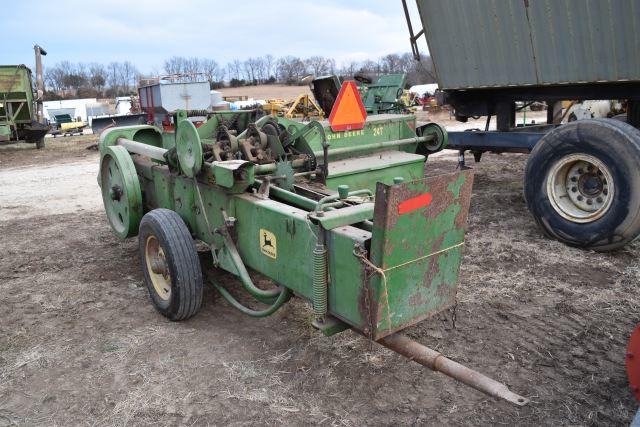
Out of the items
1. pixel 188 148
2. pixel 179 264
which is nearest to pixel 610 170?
pixel 188 148

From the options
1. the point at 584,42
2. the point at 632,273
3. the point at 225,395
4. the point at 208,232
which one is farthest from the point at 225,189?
the point at 584,42

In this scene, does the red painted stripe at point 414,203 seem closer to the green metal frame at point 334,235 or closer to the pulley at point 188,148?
the green metal frame at point 334,235

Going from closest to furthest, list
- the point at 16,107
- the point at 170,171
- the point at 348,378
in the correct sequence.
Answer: the point at 348,378
the point at 170,171
the point at 16,107

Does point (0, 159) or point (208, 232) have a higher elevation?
point (0, 159)

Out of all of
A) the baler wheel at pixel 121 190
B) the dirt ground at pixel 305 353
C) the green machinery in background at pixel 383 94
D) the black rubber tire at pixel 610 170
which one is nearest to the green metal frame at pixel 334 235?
the baler wheel at pixel 121 190

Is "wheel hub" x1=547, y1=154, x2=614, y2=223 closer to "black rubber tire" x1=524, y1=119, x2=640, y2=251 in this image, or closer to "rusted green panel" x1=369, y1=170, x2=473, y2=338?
"black rubber tire" x1=524, y1=119, x2=640, y2=251

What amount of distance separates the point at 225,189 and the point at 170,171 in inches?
38.3

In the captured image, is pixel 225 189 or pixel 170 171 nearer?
pixel 225 189

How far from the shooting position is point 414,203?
262cm

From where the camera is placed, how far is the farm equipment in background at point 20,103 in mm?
16062

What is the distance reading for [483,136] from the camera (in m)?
7.10

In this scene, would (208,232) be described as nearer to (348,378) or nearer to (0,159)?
(348,378)

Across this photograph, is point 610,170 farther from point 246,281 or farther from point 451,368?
point 246,281

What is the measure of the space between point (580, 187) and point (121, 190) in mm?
4278
